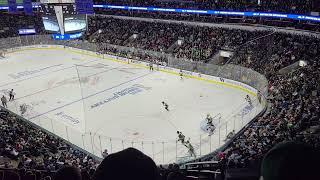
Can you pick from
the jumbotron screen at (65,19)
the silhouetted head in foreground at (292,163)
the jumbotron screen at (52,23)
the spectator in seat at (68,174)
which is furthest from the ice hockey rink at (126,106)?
the silhouetted head in foreground at (292,163)

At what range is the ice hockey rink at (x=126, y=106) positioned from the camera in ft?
56.2

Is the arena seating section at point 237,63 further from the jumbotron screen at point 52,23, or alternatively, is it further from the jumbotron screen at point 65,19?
the jumbotron screen at point 52,23

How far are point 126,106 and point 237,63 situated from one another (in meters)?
11.5

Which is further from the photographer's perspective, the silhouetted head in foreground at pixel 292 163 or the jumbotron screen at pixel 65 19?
the jumbotron screen at pixel 65 19

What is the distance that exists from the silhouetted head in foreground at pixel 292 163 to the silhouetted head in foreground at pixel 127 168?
0.49 meters

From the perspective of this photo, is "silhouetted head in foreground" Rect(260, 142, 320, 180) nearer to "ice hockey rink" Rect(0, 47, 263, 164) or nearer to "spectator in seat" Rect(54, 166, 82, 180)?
"spectator in seat" Rect(54, 166, 82, 180)

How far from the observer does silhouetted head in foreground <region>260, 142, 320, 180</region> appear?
4.37 ft

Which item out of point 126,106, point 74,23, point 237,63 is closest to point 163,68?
point 237,63

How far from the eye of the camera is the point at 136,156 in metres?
1.53

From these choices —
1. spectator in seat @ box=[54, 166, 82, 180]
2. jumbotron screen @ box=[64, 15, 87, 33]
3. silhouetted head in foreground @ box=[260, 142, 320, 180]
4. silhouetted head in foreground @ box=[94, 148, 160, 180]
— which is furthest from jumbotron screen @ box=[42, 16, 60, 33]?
silhouetted head in foreground @ box=[260, 142, 320, 180]

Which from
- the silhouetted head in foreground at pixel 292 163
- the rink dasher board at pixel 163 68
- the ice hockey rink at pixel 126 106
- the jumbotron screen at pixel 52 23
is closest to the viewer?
the silhouetted head in foreground at pixel 292 163

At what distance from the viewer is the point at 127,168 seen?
1457 mm

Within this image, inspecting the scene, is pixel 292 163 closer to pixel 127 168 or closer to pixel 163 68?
pixel 127 168

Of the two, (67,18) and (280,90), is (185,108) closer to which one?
(280,90)
